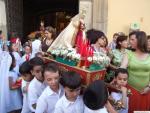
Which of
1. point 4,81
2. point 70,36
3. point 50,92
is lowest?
point 4,81

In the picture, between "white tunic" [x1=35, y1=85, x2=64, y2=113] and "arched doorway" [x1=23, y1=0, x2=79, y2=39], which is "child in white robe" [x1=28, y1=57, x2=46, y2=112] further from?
"arched doorway" [x1=23, y1=0, x2=79, y2=39]

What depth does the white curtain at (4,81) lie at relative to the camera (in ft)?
16.6

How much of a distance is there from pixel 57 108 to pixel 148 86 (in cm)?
145

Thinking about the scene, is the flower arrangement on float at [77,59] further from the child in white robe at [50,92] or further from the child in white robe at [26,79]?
the child in white robe at [26,79]

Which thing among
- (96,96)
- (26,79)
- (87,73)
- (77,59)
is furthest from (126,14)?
(96,96)

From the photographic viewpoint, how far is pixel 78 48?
11.5 ft

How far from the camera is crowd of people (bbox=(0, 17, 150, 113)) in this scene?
10.0ft

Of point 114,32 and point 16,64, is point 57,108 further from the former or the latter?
point 114,32

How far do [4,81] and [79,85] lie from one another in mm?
Result: 2230

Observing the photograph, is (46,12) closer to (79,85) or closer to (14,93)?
(14,93)

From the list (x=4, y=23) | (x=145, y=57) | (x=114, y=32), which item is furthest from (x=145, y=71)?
(x=4, y=23)

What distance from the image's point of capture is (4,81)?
A: 16.6ft

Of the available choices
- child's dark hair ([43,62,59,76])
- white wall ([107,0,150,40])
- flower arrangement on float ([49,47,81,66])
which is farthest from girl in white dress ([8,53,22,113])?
white wall ([107,0,150,40])

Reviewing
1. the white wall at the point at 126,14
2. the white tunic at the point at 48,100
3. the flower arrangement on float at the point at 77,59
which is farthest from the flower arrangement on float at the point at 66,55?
the white wall at the point at 126,14
